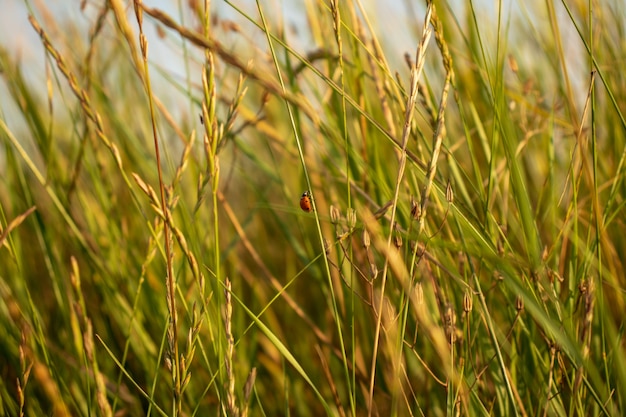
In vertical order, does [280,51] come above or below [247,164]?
above

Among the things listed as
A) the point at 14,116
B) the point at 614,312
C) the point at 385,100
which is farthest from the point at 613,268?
the point at 14,116

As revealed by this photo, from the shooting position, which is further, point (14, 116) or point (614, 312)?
point (14, 116)

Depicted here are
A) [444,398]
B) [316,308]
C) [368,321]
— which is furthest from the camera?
[316,308]

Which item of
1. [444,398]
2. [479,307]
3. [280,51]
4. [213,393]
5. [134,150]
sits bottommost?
[213,393]

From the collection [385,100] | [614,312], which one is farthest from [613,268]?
[385,100]

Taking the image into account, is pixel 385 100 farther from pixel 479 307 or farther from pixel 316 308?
pixel 316 308

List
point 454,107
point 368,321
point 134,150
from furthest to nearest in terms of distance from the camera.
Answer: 1. point 454,107
2. point 134,150
3. point 368,321
